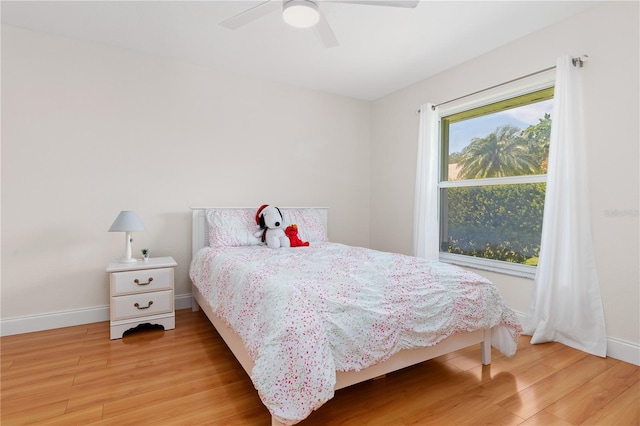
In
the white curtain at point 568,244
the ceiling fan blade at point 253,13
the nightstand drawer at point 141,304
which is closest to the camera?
the ceiling fan blade at point 253,13

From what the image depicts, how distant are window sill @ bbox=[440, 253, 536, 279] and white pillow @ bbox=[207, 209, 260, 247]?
2001 millimetres

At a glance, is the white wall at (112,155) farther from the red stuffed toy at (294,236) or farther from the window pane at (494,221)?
the window pane at (494,221)

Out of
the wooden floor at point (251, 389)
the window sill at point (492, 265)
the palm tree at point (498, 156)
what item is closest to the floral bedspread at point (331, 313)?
the wooden floor at point (251, 389)

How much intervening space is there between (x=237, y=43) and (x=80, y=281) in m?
2.41

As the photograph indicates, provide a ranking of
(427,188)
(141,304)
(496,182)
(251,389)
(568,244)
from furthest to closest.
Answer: (427,188), (496,182), (141,304), (568,244), (251,389)

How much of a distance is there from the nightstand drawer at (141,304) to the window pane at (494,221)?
9.01ft

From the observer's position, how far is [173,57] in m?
3.03

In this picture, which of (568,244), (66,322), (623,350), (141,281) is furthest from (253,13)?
(623,350)

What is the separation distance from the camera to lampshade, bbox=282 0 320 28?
182 centimetres

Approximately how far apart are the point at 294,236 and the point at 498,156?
2.03 m

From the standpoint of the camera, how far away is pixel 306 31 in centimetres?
257

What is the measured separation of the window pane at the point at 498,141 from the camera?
2.70 metres

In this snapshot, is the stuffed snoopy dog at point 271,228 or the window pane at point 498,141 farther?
the stuffed snoopy dog at point 271,228

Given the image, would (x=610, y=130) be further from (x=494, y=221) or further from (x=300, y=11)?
(x=300, y=11)
